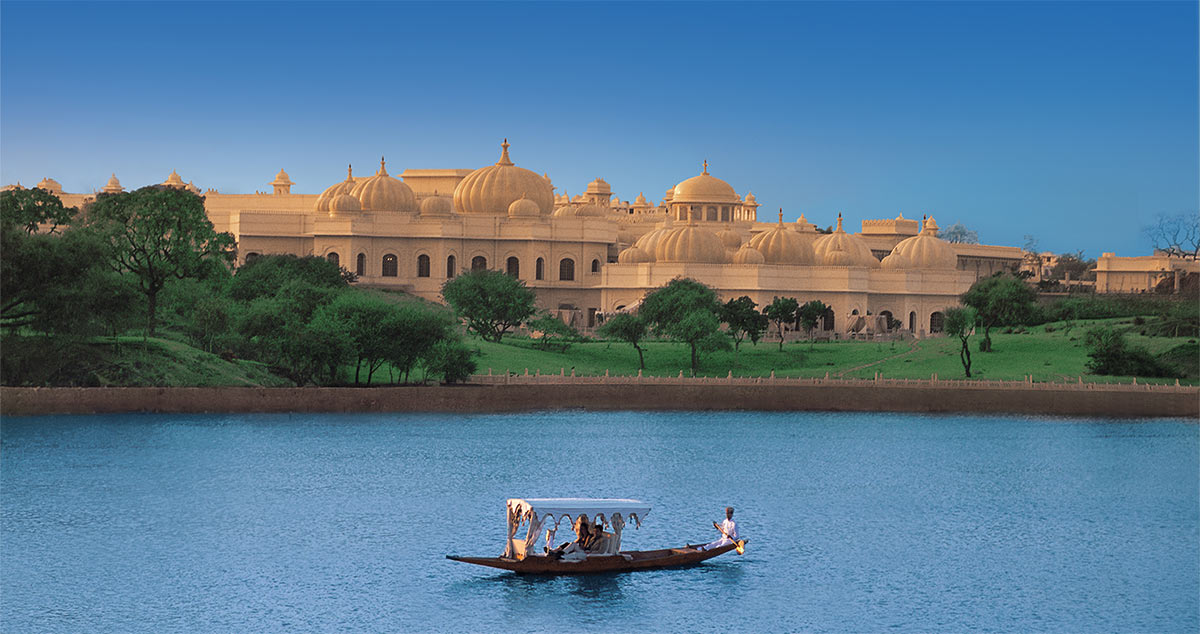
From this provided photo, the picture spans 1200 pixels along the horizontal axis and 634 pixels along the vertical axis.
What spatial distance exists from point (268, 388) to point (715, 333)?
20024 mm

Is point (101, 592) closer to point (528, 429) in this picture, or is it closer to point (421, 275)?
point (528, 429)

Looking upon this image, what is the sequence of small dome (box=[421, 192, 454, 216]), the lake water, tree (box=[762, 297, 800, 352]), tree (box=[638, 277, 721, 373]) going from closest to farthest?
the lake water, tree (box=[638, 277, 721, 373]), tree (box=[762, 297, 800, 352]), small dome (box=[421, 192, 454, 216])

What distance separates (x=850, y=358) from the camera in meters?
66.3

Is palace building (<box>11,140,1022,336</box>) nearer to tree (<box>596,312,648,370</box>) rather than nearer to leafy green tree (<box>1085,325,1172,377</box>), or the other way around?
tree (<box>596,312,648,370</box>)

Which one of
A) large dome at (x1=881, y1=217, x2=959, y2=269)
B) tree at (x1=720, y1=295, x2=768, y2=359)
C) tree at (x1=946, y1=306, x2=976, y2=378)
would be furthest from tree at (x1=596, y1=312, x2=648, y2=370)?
large dome at (x1=881, y1=217, x2=959, y2=269)

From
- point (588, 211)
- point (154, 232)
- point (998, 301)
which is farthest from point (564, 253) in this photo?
point (154, 232)

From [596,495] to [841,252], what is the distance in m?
47.6

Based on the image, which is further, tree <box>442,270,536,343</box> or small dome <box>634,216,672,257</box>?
small dome <box>634,216,672,257</box>

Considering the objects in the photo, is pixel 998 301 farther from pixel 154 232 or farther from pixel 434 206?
pixel 154 232

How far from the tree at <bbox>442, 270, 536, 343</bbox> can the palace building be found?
29.9 feet

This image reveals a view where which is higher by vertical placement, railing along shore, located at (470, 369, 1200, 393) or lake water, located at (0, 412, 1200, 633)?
railing along shore, located at (470, 369, 1200, 393)

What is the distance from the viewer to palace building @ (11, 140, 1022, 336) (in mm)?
81188

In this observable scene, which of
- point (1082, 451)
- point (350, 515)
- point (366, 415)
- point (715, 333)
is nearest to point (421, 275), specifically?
point (715, 333)

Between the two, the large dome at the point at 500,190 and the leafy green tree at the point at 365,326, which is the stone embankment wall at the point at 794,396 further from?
the large dome at the point at 500,190
